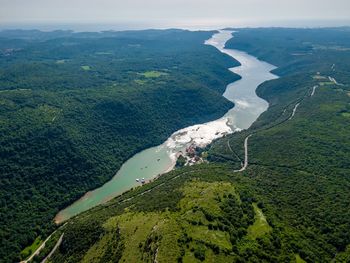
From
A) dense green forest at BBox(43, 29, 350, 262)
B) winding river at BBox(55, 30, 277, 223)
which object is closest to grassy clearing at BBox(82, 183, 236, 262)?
dense green forest at BBox(43, 29, 350, 262)

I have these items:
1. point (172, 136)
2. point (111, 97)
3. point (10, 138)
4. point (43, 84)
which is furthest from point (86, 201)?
point (43, 84)

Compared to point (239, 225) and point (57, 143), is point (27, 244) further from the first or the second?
point (239, 225)

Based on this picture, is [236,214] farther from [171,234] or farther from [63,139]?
[63,139]

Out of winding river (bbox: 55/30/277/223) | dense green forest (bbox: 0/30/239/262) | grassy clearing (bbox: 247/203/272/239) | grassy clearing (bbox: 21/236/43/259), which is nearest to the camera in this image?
grassy clearing (bbox: 247/203/272/239)

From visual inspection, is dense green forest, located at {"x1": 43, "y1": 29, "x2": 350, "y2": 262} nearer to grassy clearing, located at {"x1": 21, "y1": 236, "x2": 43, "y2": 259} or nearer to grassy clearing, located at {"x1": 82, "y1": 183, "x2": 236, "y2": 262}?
grassy clearing, located at {"x1": 82, "y1": 183, "x2": 236, "y2": 262}

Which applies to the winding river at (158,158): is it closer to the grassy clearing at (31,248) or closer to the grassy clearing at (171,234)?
the grassy clearing at (31,248)
